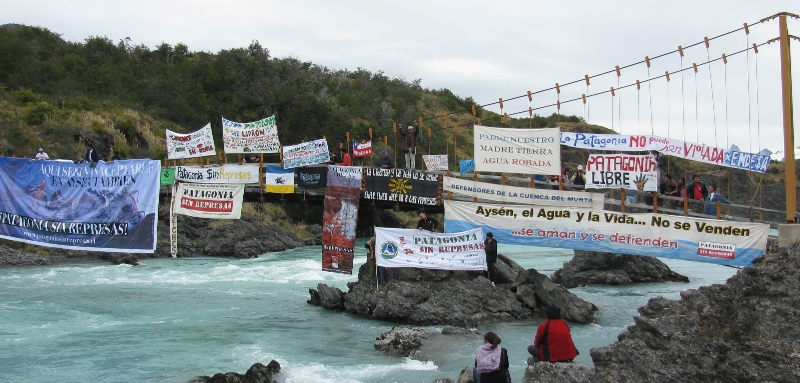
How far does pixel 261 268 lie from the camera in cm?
3158

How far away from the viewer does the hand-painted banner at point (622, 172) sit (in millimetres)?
17375

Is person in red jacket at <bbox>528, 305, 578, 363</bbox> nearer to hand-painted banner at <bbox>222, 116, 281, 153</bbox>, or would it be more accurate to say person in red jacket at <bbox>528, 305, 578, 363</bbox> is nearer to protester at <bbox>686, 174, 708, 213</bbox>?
protester at <bbox>686, 174, 708, 213</bbox>

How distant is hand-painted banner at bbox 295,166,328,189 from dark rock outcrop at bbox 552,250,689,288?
961 centimetres

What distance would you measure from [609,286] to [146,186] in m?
16.3

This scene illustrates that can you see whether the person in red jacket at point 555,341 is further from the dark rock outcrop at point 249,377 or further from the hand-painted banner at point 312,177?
the hand-painted banner at point 312,177

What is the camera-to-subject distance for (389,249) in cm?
1945

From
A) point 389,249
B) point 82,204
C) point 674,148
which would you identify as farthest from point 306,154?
Answer: point 674,148

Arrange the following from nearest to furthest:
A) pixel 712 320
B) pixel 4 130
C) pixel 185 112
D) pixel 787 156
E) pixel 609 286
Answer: pixel 712 320, pixel 787 156, pixel 609 286, pixel 4 130, pixel 185 112

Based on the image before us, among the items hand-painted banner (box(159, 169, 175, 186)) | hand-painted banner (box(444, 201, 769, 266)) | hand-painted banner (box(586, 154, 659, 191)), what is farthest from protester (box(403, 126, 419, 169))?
hand-painted banner (box(159, 169, 175, 186))

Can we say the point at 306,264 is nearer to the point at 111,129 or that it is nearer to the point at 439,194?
the point at 439,194

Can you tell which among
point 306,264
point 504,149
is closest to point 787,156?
point 504,149

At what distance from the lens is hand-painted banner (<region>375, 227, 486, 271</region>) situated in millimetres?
19250

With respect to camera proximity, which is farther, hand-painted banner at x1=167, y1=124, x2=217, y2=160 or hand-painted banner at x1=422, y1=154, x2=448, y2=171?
hand-painted banner at x1=422, y1=154, x2=448, y2=171

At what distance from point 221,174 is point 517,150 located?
884cm
